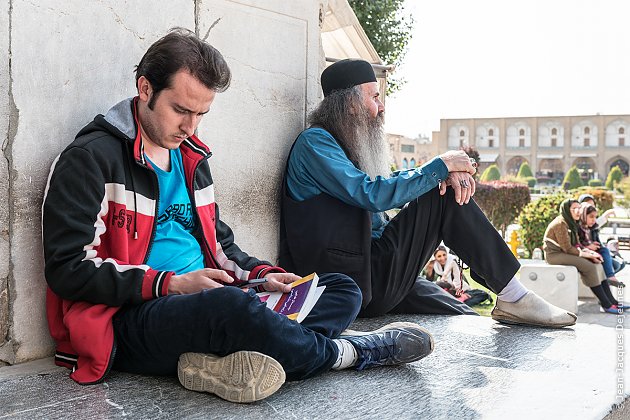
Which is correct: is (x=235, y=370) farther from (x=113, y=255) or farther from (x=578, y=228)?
(x=578, y=228)

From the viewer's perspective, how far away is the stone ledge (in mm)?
2376

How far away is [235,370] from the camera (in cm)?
240

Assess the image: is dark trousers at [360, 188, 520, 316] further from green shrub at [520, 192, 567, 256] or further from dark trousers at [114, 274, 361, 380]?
green shrub at [520, 192, 567, 256]

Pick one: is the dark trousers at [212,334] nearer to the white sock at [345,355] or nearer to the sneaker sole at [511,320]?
the white sock at [345,355]

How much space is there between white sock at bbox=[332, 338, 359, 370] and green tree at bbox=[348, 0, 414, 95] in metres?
11.8

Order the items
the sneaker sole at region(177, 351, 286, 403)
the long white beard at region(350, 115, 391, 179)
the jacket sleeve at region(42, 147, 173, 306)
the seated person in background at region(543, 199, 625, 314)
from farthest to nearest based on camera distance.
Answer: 1. the seated person in background at region(543, 199, 625, 314)
2. the long white beard at region(350, 115, 391, 179)
3. the jacket sleeve at region(42, 147, 173, 306)
4. the sneaker sole at region(177, 351, 286, 403)

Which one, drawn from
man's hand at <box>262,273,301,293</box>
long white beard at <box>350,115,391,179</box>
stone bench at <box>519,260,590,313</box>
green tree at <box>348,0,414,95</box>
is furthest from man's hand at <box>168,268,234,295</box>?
green tree at <box>348,0,414,95</box>

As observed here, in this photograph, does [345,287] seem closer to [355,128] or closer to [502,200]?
[355,128]

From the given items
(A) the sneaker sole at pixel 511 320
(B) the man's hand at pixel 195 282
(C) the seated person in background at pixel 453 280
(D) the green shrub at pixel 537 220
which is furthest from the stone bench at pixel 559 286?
(D) the green shrub at pixel 537 220

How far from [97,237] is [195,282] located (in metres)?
0.37

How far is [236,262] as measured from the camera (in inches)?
121

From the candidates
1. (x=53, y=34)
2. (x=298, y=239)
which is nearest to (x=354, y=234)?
(x=298, y=239)

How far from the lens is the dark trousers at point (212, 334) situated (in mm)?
2379

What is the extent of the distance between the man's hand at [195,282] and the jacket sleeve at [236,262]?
1.46 feet
